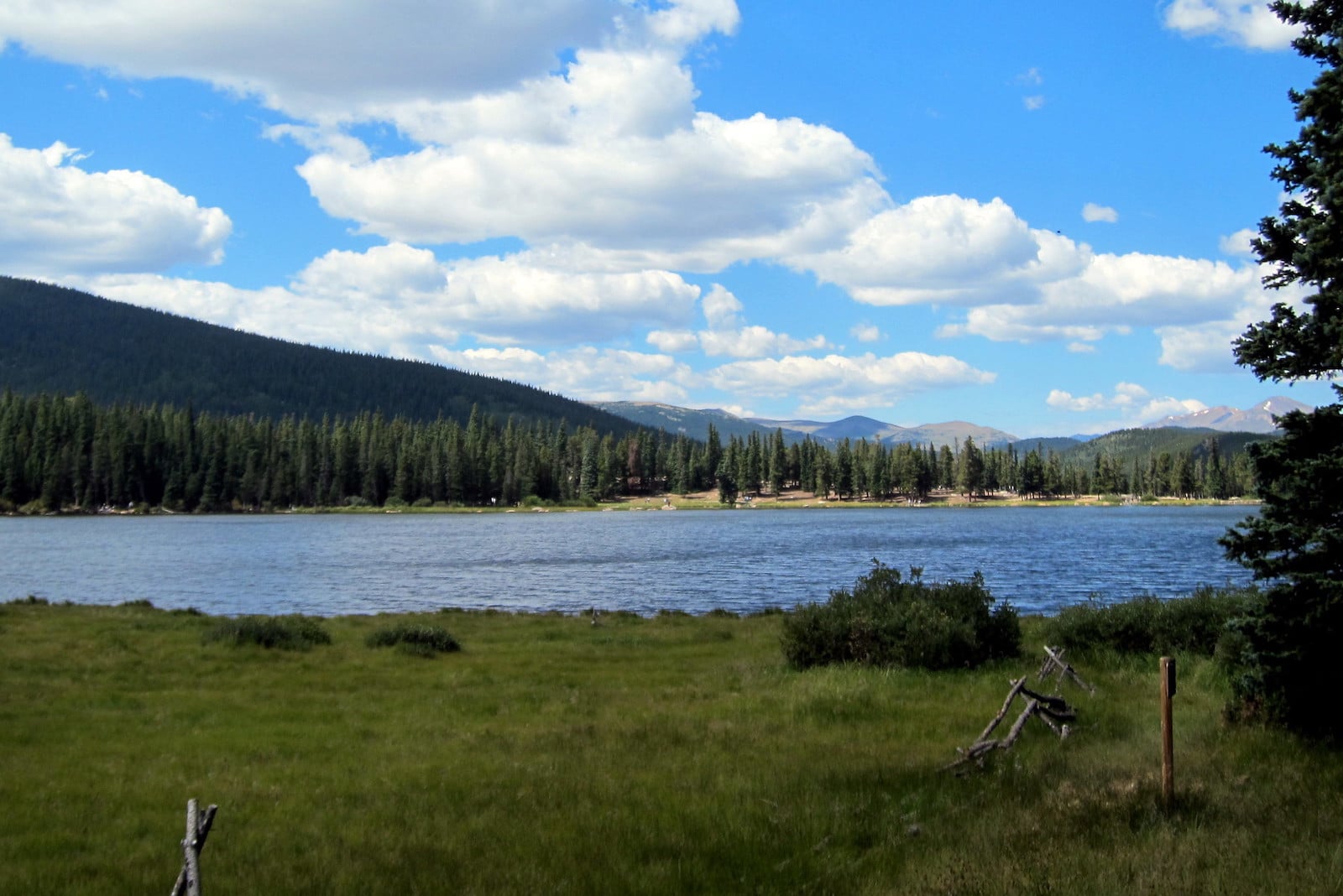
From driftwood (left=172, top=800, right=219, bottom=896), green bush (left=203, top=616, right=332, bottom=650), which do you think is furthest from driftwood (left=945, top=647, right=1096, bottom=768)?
green bush (left=203, top=616, right=332, bottom=650)

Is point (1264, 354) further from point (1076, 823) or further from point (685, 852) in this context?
point (685, 852)

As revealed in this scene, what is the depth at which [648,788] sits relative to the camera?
13.9 metres

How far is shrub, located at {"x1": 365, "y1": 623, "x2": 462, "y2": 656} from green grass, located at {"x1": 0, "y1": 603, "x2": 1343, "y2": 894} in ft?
20.6

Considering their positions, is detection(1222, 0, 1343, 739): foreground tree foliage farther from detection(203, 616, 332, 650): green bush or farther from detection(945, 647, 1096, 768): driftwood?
detection(203, 616, 332, 650): green bush

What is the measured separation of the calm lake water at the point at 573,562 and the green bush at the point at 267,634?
21.1 metres

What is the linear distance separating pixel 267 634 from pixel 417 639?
473cm

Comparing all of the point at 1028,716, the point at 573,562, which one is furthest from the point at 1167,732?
the point at 573,562

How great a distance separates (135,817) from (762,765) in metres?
8.83

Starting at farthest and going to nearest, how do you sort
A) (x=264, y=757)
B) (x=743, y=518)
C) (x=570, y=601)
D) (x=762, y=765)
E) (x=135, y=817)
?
(x=743, y=518) < (x=570, y=601) < (x=264, y=757) < (x=762, y=765) < (x=135, y=817)

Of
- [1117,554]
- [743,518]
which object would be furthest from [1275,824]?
[743,518]

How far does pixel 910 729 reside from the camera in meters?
17.9

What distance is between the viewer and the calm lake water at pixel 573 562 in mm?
59281

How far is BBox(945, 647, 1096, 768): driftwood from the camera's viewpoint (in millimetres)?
14375

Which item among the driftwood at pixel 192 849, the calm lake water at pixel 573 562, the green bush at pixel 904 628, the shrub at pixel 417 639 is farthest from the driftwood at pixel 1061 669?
the calm lake water at pixel 573 562
